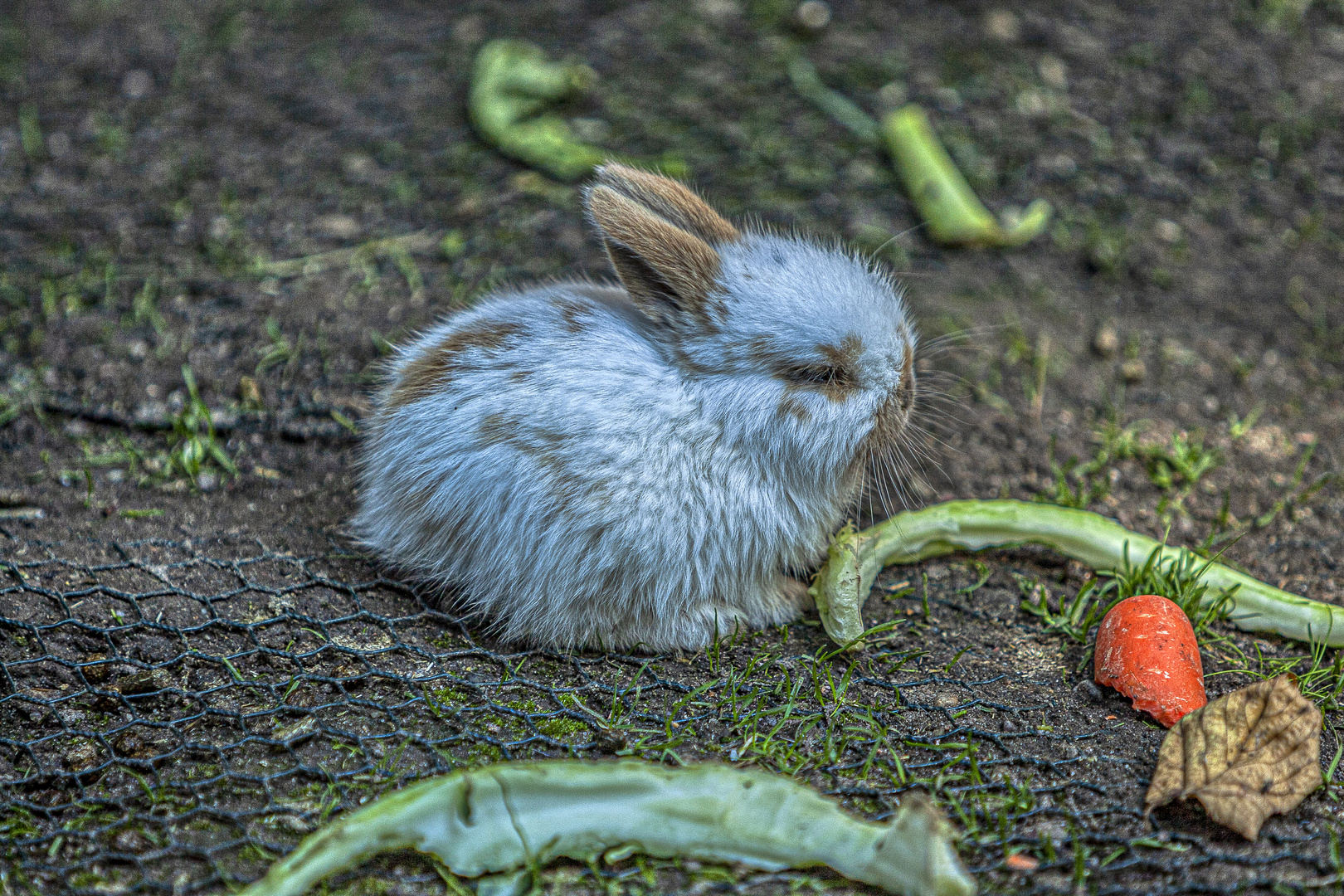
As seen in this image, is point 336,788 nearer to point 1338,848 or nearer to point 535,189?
point 1338,848

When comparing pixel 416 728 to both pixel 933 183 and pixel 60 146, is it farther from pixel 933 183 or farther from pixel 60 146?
pixel 60 146

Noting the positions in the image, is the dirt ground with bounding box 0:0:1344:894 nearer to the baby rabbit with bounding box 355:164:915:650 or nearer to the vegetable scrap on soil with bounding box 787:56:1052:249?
the vegetable scrap on soil with bounding box 787:56:1052:249

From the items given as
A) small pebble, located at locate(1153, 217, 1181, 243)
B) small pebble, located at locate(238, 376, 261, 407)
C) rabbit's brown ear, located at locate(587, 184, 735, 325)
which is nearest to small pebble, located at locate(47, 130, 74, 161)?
small pebble, located at locate(238, 376, 261, 407)

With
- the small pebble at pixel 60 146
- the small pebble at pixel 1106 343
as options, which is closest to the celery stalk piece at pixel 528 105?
the small pebble at pixel 60 146

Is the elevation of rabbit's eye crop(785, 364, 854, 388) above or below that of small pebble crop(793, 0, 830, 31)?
below

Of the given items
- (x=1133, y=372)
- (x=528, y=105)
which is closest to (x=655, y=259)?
(x=1133, y=372)
